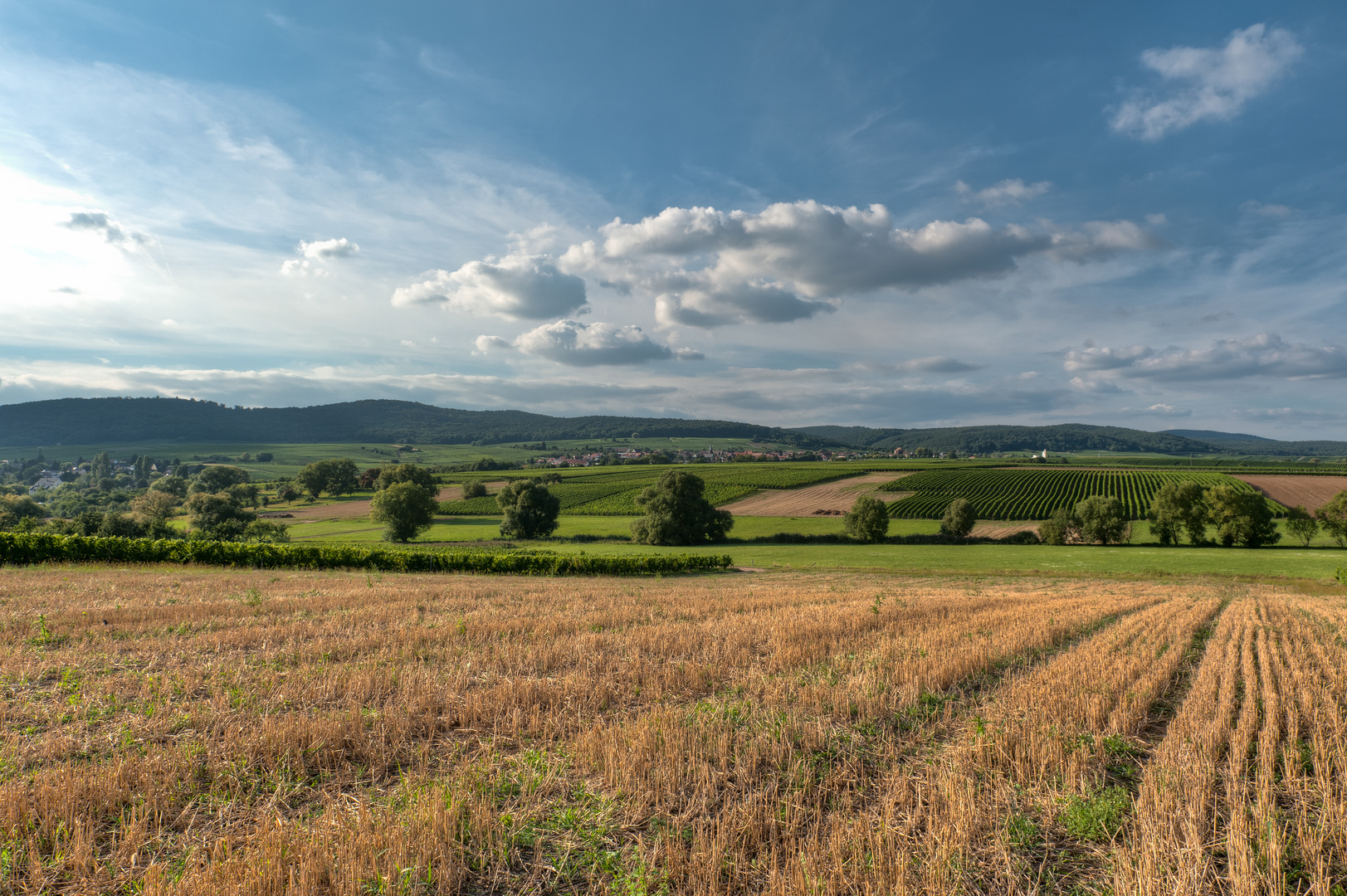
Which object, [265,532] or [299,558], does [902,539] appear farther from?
[265,532]

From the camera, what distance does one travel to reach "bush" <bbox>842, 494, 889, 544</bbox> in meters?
79.8

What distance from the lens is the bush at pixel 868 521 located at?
79.8m

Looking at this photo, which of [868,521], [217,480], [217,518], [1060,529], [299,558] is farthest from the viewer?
[217,480]

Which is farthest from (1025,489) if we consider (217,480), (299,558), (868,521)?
(217,480)

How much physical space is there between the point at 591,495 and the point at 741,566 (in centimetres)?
7593

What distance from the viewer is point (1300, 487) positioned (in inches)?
4552

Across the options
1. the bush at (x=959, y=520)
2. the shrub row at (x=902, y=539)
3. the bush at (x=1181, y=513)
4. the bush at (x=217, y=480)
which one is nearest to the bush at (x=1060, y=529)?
the shrub row at (x=902, y=539)

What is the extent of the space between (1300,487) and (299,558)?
16484 centimetres

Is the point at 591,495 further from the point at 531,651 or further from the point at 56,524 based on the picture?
the point at 531,651

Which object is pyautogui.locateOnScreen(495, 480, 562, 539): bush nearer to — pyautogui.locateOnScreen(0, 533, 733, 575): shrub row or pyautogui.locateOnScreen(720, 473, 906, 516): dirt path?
pyautogui.locateOnScreen(720, 473, 906, 516): dirt path

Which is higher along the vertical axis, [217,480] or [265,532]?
[265,532]

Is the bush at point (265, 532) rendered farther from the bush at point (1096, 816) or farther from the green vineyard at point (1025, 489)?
the green vineyard at point (1025, 489)

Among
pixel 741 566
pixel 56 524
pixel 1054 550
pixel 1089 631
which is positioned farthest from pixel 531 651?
pixel 56 524

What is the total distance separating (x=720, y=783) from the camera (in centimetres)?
675
